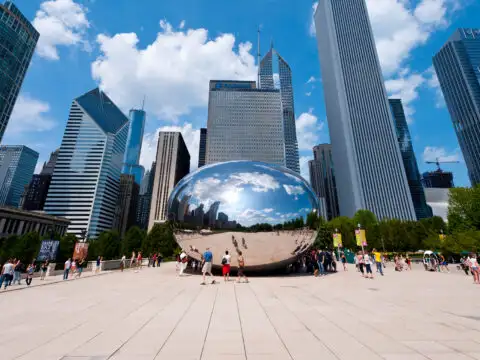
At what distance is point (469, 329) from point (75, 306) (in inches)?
410

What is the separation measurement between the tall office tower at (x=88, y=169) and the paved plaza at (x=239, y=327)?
522 feet

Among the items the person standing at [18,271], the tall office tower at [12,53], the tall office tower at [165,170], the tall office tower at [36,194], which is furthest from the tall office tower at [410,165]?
the tall office tower at [36,194]

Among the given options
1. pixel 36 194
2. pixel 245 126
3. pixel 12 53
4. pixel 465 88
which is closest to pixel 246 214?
pixel 245 126

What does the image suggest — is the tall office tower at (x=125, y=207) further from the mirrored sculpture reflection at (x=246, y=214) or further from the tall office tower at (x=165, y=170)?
the mirrored sculpture reflection at (x=246, y=214)

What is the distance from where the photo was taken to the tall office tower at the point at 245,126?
14025 centimetres

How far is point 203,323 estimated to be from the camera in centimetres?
554

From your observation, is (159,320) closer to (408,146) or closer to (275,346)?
(275,346)

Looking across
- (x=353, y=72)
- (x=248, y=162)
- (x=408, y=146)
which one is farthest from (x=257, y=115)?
(x=248, y=162)

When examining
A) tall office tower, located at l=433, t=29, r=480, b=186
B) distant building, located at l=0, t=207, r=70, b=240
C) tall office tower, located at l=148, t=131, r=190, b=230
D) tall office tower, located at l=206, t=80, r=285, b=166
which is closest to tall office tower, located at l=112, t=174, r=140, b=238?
tall office tower, located at l=148, t=131, r=190, b=230

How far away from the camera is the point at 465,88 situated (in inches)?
5389

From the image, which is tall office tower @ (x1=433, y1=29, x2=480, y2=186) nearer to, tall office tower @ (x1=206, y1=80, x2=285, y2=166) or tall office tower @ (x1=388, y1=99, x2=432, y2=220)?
tall office tower @ (x1=388, y1=99, x2=432, y2=220)

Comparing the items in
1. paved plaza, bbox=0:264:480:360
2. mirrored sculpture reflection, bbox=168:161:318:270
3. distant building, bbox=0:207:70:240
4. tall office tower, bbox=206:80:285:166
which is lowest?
paved plaza, bbox=0:264:480:360

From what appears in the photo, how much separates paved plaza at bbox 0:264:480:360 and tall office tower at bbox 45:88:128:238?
522 ft

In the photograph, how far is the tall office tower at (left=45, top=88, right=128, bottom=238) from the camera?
143 m
